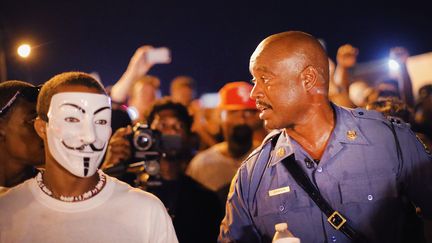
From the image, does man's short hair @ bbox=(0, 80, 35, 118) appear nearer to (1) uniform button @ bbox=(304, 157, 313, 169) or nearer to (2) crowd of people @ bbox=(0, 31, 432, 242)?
(2) crowd of people @ bbox=(0, 31, 432, 242)

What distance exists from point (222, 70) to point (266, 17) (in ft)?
7.65

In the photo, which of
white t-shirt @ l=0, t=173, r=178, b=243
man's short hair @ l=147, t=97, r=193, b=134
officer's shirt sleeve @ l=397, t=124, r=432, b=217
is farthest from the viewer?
man's short hair @ l=147, t=97, r=193, b=134

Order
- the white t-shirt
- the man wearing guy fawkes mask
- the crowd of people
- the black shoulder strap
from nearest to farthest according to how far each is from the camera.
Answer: the white t-shirt
the crowd of people
the black shoulder strap
the man wearing guy fawkes mask

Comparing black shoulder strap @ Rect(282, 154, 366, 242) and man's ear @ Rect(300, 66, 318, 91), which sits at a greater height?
man's ear @ Rect(300, 66, 318, 91)

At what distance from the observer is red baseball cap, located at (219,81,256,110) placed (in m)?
5.96

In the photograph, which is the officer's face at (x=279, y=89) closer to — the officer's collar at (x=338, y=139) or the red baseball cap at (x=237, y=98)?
the officer's collar at (x=338, y=139)

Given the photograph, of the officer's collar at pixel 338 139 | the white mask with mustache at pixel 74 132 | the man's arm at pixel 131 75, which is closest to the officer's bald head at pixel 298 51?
the officer's collar at pixel 338 139

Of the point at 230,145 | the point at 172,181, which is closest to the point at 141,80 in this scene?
the point at 230,145

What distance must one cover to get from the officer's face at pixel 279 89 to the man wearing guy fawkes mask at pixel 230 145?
1998mm

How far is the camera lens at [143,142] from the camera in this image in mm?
4297

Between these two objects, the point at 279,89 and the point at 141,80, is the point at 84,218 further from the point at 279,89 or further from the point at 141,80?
the point at 141,80

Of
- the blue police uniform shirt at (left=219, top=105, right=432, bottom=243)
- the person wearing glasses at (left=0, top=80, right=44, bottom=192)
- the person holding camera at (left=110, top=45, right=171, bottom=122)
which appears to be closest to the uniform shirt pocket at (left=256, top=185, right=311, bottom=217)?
the blue police uniform shirt at (left=219, top=105, right=432, bottom=243)

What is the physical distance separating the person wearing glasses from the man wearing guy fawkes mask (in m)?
2.24

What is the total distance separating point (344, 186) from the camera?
11.2ft
